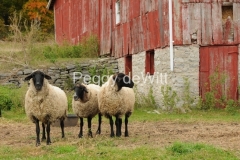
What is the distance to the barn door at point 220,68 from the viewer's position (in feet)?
66.8

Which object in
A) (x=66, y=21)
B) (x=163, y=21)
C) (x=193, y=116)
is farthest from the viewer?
(x=66, y=21)

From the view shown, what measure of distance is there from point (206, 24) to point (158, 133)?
23.5ft

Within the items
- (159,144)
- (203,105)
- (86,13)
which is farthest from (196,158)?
(86,13)

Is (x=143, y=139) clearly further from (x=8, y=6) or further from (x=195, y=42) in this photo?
(x=8, y=6)

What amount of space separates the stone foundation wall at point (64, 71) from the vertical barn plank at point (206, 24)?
266 inches

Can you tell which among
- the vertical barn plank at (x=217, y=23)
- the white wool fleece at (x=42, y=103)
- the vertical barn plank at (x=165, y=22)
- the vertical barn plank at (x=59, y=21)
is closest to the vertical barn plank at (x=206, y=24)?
the vertical barn plank at (x=217, y=23)

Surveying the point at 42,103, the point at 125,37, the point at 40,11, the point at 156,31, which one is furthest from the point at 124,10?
the point at 40,11

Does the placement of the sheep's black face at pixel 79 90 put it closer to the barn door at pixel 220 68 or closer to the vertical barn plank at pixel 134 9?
the barn door at pixel 220 68

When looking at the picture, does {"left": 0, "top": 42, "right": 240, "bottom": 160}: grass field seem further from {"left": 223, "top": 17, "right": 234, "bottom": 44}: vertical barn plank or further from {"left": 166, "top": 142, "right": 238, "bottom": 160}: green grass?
{"left": 223, "top": 17, "right": 234, "bottom": 44}: vertical barn plank

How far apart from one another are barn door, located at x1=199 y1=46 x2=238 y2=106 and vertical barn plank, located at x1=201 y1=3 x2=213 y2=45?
1.00 ft

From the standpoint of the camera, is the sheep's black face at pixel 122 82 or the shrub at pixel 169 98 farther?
the shrub at pixel 169 98

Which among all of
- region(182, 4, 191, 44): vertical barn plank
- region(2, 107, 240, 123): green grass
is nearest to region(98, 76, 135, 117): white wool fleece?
region(2, 107, 240, 123): green grass

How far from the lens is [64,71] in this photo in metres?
26.0

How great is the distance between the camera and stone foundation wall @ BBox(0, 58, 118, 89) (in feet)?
83.6
